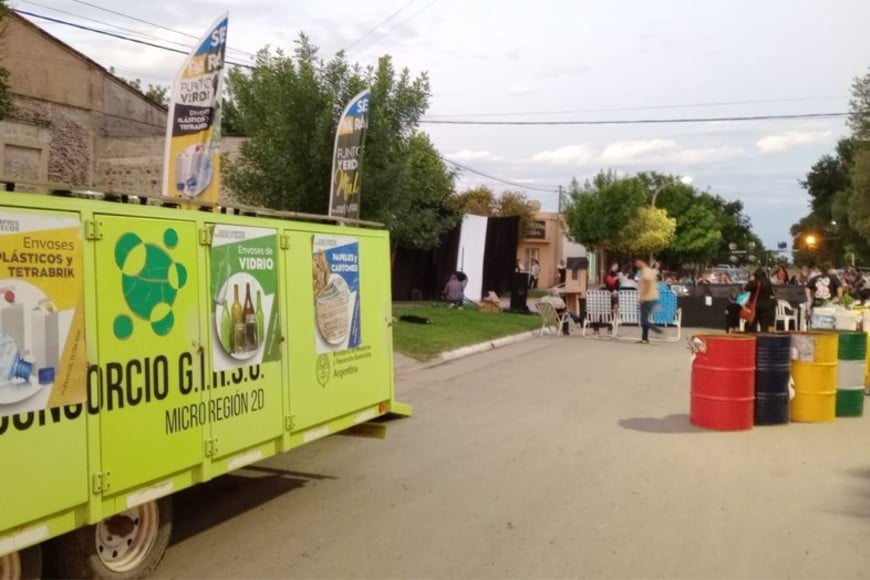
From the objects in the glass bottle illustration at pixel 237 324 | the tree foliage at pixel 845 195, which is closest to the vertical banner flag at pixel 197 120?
the glass bottle illustration at pixel 237 324

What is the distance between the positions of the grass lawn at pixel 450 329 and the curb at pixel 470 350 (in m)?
0.12

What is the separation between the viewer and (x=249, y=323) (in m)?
5.71

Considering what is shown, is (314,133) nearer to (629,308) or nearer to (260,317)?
(629,308)

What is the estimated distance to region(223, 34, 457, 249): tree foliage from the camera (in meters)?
17.3

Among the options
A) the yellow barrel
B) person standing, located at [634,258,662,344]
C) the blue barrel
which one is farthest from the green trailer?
person standing, located at [634,258,662,344]

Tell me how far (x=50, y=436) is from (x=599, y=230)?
43879 millimetres

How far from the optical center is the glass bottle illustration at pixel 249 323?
5688mm

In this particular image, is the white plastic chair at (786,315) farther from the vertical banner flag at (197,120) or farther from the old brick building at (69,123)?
the old brick building at (69,123)

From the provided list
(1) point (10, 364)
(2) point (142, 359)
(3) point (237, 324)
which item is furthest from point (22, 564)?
(3) point (237, 324)

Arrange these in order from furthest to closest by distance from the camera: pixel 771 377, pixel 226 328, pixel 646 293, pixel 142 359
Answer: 1. pixel 646 293
2. pixel 771 377
3. pixel 226 328
4. pixel 142 359

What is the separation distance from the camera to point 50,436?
163 inches

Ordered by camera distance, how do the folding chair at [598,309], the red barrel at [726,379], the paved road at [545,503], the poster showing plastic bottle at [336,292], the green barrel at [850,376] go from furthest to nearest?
the folding chair at [598,309]
the green barrel at [850,376]
the red barrel at [726,379]
the poster showing plastic bottle at [336,292]
the paved road at [545,503]

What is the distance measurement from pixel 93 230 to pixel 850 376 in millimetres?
9138

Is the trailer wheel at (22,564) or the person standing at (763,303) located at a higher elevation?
the person standing at (763,303)
